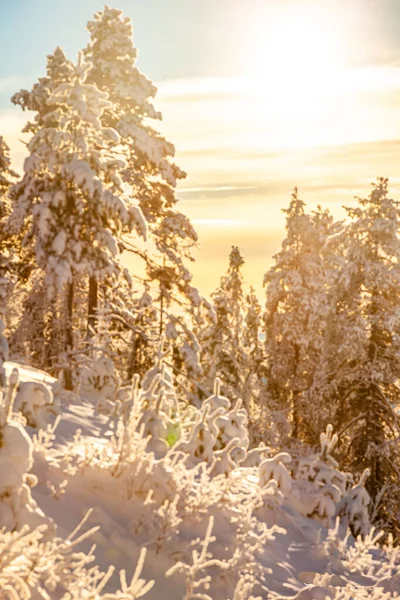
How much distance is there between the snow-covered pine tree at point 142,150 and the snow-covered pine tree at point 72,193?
4.81 meters

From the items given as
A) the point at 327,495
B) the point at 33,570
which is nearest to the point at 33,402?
the point at 33,570

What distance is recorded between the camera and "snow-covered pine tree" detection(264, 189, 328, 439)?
2898 centimetres

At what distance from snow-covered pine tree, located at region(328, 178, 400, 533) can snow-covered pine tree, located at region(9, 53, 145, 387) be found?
816 centimetres

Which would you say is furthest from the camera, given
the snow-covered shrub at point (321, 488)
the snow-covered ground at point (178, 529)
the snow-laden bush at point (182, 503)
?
Answer: the snow-covered shrub at point (321, 488)

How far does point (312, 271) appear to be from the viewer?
97.1ft

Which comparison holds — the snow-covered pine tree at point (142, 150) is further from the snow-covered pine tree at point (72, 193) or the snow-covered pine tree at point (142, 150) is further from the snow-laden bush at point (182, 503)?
the snow-laden bush at point (182, 503)

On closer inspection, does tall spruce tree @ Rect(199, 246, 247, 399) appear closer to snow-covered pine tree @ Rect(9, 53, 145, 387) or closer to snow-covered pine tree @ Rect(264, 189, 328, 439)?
snow-covered pine tree @ Rect(264, 189, 328, 439)

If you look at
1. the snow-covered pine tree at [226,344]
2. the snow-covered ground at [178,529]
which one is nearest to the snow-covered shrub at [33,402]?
the snow-covered ground at [178,529]

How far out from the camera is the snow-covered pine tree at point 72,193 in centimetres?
1535

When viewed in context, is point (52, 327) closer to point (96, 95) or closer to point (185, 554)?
point (96, 95)

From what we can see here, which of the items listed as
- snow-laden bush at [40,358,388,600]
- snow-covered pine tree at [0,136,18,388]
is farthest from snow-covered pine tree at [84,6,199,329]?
snow-laden bush at [40,358,388,600]

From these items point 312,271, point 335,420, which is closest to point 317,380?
point 335,420

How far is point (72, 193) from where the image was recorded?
52.6 ft

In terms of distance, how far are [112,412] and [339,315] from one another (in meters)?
12.9
